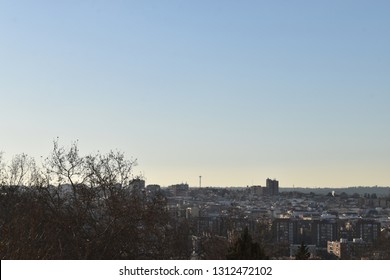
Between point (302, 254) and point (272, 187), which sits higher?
point (272, 187)

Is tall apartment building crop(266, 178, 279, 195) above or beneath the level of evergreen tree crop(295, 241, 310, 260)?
above

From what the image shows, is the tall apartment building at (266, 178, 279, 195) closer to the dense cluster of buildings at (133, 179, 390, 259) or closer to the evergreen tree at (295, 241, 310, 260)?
the dense cluster of buildings at (133, 179, 390, 259)

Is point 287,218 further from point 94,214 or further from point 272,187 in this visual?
point 272,187

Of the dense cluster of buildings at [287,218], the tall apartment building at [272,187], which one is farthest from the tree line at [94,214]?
the tall apartment building at [272,187]

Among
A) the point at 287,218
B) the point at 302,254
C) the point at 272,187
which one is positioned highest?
the point at 272,187

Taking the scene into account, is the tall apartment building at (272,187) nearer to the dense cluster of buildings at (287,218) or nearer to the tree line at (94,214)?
the dense cluster of buildings at (287,218)

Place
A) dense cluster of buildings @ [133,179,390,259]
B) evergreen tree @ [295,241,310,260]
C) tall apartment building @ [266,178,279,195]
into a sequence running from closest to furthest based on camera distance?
evergreen tree @ [295,241,310,260], dense cluster of buildings @ [133,179,390,259], tall apartment building @ [266,178,279,195]

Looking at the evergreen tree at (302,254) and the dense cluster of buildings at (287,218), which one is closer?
the evergreen tree at (302,254)

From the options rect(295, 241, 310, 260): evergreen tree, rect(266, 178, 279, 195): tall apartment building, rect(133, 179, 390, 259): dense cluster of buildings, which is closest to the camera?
rect(295, 241, 310, 260): evergreen tree

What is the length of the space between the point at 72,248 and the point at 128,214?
2.04m

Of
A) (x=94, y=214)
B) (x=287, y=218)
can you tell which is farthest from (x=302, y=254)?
(x=287, y=218)

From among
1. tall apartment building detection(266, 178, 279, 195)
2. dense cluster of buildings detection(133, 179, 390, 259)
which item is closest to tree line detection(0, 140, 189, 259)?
dense cluster of buildings detection(133, 179, 390, 259)

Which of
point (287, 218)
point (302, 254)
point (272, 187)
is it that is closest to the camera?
point (302, 254)
